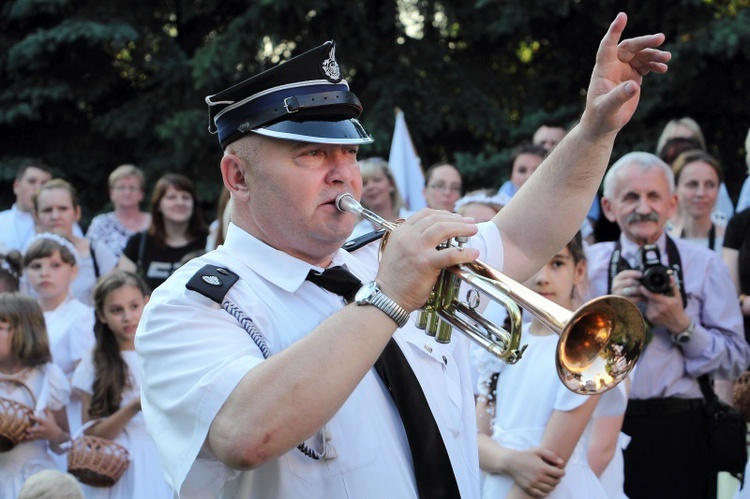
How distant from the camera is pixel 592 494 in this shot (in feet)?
14.8

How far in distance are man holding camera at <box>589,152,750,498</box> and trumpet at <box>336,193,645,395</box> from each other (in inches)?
104

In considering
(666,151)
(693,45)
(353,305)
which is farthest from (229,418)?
(693,45)

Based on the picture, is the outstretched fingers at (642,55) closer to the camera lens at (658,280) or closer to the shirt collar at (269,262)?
the shirt collar at (269,262)

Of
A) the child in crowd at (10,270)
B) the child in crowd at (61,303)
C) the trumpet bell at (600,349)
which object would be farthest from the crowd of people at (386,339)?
the child in crowd at (10,270)

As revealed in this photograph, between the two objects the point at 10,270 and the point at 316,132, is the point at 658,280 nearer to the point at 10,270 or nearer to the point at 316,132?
the point at 316,132

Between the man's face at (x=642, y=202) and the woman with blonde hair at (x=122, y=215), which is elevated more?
the man's face at (x=642, y=202)

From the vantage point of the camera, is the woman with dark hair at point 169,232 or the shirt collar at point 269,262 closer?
the shirt collar at point 269,262

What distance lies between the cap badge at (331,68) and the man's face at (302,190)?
228 mm

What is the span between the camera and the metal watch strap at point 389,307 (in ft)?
8.16

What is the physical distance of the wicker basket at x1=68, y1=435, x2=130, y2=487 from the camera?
5.62 meters

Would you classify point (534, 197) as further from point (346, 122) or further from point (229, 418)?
point (229, 418)

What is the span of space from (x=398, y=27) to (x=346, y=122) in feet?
37.8

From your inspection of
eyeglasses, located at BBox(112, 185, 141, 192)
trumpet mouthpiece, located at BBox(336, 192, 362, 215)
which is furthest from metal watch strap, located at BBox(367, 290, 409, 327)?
eyeglasses, located at BBox(112, 185, 141, 192)

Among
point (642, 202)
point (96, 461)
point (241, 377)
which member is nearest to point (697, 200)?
point (642, 202)
